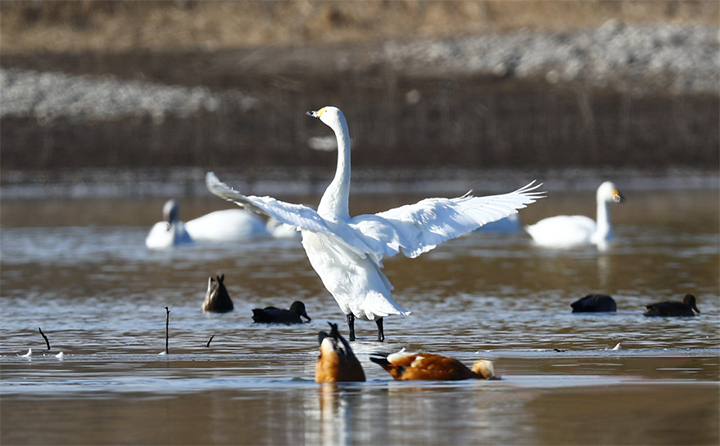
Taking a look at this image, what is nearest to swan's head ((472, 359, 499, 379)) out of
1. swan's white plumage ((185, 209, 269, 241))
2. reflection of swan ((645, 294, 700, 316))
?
reflection of swan ((645, 294, 700, 316))

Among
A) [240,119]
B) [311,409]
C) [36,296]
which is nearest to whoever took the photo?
[311,409]

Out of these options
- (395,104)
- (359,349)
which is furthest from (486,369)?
(395,104)

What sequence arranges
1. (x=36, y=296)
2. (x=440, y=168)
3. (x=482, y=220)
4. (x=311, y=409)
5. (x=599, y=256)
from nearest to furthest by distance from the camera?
(x=311, y=409) → (x=482, y=220) → (x=36, y=296) → (x=599, y=256) → (x=440, y=168)

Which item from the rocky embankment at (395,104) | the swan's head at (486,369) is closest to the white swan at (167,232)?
the swan's head at (486,369)

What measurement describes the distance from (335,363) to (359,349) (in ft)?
5.78

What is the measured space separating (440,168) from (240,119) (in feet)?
22.9

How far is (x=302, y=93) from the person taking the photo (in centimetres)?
3781

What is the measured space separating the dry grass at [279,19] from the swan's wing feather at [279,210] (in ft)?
125

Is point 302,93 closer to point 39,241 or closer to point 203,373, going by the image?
point 39,241

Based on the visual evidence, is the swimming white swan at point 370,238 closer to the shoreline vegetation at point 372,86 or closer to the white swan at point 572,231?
the white swan at point 572,231

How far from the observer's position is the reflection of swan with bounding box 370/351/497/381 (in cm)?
790

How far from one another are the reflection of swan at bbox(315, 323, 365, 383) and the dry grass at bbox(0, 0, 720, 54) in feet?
128

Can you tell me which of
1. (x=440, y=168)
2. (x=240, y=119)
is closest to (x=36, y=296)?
(x=440, y=168)

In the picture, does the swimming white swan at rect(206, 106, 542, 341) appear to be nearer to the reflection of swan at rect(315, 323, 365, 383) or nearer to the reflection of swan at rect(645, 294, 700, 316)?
the reflection of swan at rect(315, 323, 365, 383)
